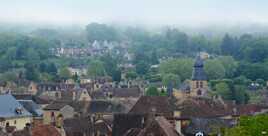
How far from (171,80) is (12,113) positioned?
207 feet

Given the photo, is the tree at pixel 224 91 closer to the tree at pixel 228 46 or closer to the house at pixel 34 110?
the house at pixel 34 110

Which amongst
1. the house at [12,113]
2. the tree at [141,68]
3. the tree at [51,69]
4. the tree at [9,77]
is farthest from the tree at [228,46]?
the house at [12,113]

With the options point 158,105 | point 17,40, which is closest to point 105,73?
point 17,40

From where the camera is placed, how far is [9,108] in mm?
56844

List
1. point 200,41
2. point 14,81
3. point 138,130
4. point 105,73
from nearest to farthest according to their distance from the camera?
1. point 138,130
2. point 14,81
3. point 105,73
4. point 200,41

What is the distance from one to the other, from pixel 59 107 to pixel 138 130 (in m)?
24.6

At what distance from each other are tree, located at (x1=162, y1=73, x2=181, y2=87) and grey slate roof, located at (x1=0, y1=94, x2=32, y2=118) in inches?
2247

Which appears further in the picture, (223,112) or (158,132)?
(223,112)

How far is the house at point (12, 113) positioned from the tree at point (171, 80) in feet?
187

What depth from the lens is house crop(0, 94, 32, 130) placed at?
180ft

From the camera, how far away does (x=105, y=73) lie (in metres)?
134

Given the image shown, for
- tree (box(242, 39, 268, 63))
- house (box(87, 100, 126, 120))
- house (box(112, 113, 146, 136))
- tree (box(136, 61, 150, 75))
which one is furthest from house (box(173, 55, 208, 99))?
tree (box(242, 39, 268, 63))

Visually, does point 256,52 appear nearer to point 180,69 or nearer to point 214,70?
point 214,70

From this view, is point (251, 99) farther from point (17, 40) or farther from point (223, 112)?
point (17, 40)
